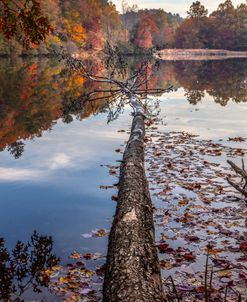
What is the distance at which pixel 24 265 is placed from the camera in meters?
5.27

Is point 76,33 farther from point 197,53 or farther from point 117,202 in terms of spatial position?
point 117,202

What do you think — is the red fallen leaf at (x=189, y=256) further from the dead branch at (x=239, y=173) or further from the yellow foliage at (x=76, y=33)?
the yellow foliage at (x=76, y=33)

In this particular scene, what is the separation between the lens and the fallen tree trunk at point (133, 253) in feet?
12.2

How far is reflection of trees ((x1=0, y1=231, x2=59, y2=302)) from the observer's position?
4711mm

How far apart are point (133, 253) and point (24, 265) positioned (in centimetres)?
172

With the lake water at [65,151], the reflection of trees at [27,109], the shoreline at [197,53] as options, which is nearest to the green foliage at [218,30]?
the shoreline at [197,53]

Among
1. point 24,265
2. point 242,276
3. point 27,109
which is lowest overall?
point 242,276

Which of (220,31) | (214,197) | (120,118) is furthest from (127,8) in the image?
(214,197)

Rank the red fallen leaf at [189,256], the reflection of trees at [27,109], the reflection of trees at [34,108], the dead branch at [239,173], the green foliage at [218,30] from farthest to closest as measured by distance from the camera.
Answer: the green foliage at [218,30] → the reflection of trees at [34,108] → the reflection of trees at [27,109] → the red fallen leaf at [189,256] → the dead branch at [239,173]

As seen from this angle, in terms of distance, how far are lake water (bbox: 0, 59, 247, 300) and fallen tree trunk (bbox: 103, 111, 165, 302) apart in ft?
2.59

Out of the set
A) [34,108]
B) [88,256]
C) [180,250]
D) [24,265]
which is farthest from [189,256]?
[34,108]

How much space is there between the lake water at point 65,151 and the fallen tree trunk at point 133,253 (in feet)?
2.59

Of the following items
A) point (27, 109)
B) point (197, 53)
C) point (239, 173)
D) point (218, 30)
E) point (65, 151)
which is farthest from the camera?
point (218, 30)

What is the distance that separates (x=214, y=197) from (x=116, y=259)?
13.9 ft
